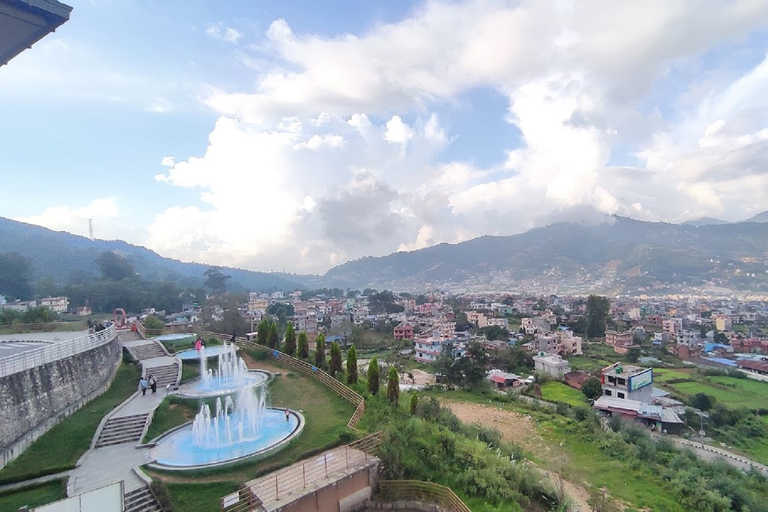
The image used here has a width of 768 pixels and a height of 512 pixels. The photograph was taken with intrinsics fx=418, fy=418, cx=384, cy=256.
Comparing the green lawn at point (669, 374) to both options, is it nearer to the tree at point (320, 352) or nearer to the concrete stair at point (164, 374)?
the tree at point (320, 352)

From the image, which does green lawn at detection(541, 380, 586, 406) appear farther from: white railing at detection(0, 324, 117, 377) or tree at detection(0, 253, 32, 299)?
tree at detection(0, 253, 32, 299)

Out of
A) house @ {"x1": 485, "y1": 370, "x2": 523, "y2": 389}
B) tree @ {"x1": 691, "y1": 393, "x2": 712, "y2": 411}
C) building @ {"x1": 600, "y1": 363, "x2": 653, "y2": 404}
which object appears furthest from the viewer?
house @ {"x1": 485, "y1": 370, "x2": 523, "y2": 389}

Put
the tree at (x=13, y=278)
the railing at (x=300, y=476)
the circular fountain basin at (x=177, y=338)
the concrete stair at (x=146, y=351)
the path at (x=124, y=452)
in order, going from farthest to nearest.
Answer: the tree at (x=13, y=278) < the circular fountain basin at (x=177, y=338) < the concrete stair at (x=146, y=351) < the path at (x=124, y=452) < the railing at (x=300, y=476)

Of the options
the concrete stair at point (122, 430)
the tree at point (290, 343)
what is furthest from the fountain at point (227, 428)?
the tree at point (290, 343)

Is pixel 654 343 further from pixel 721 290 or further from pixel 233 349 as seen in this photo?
pixel 721 290

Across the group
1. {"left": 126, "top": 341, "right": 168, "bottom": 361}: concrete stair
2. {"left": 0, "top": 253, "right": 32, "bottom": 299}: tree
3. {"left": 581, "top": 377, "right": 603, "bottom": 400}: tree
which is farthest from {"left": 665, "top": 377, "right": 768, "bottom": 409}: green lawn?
{"left": 0, "top": 253, "right": 32, "bottom": 299}: tree

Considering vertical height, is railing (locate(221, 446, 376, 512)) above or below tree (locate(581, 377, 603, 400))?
above

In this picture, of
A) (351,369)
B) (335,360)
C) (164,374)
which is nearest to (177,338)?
(164,374)

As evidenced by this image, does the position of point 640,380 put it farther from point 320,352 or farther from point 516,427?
point 320,352
